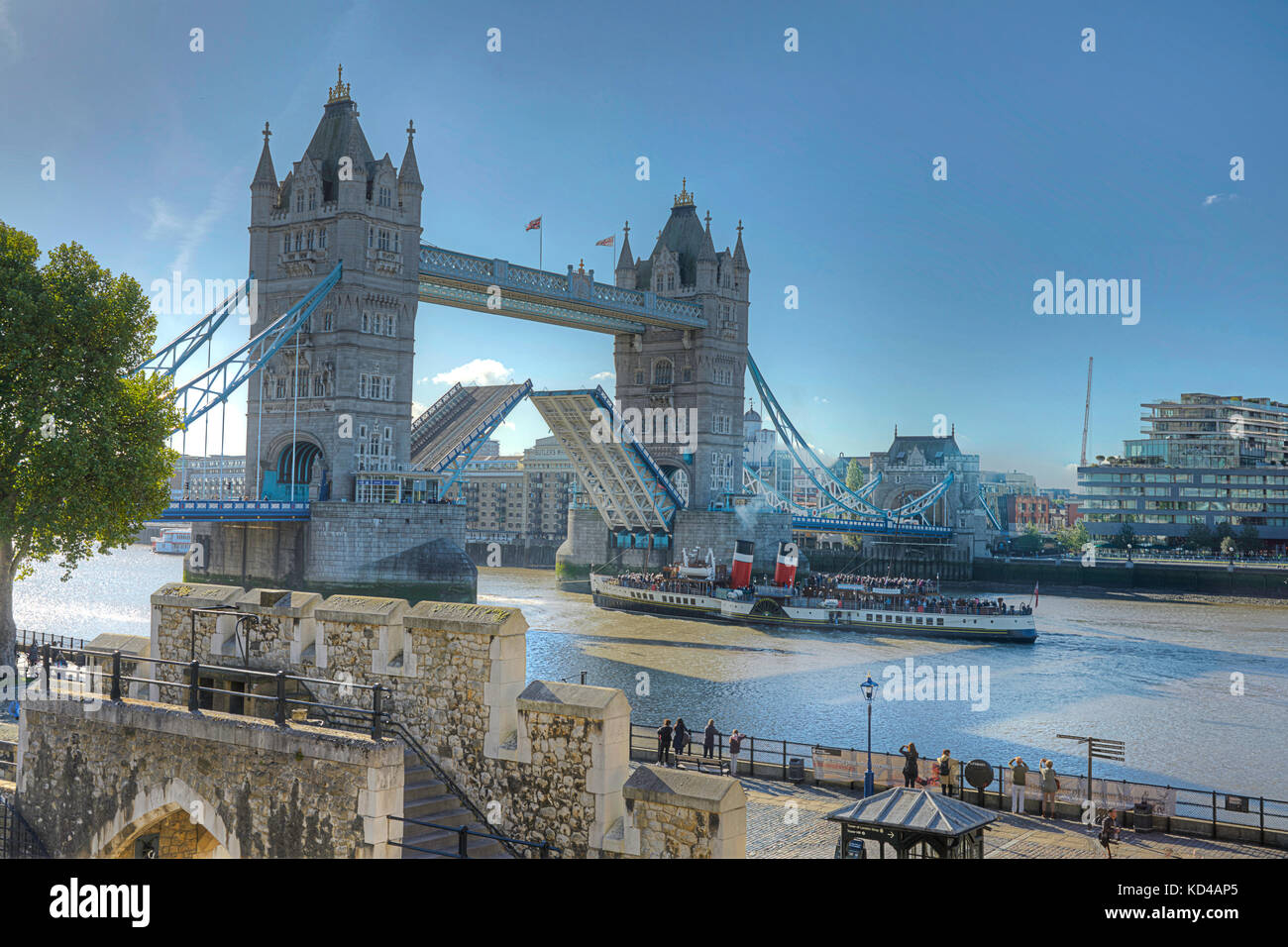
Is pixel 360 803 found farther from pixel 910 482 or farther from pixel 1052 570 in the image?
pixel 910 482

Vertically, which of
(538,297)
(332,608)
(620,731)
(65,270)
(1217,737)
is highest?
(538,297)

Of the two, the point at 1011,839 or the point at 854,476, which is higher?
the point at 854,476

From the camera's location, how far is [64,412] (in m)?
24.0

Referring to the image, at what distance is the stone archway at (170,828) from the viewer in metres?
10.4

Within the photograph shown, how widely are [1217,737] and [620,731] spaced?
1034 inches

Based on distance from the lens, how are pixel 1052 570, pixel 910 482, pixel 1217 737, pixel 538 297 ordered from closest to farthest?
pixel 1217 737, pixel 538 297, pixel 1052 570, pixel 910 482

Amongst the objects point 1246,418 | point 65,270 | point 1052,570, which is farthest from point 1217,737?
point 1246,418

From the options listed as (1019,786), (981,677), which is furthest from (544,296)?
(1019,786)

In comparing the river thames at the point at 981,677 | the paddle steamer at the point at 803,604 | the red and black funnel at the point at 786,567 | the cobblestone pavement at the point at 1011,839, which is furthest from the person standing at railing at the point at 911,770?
the red and black funnel at the point at 786,567

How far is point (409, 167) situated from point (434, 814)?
179 ft

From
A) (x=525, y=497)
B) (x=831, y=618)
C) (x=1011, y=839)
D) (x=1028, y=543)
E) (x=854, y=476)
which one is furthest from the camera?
(x=854, y=476)

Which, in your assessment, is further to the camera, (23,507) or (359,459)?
(359,459)

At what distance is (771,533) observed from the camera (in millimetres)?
79500

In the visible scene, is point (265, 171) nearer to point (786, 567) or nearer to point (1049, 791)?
point (786, 567)
